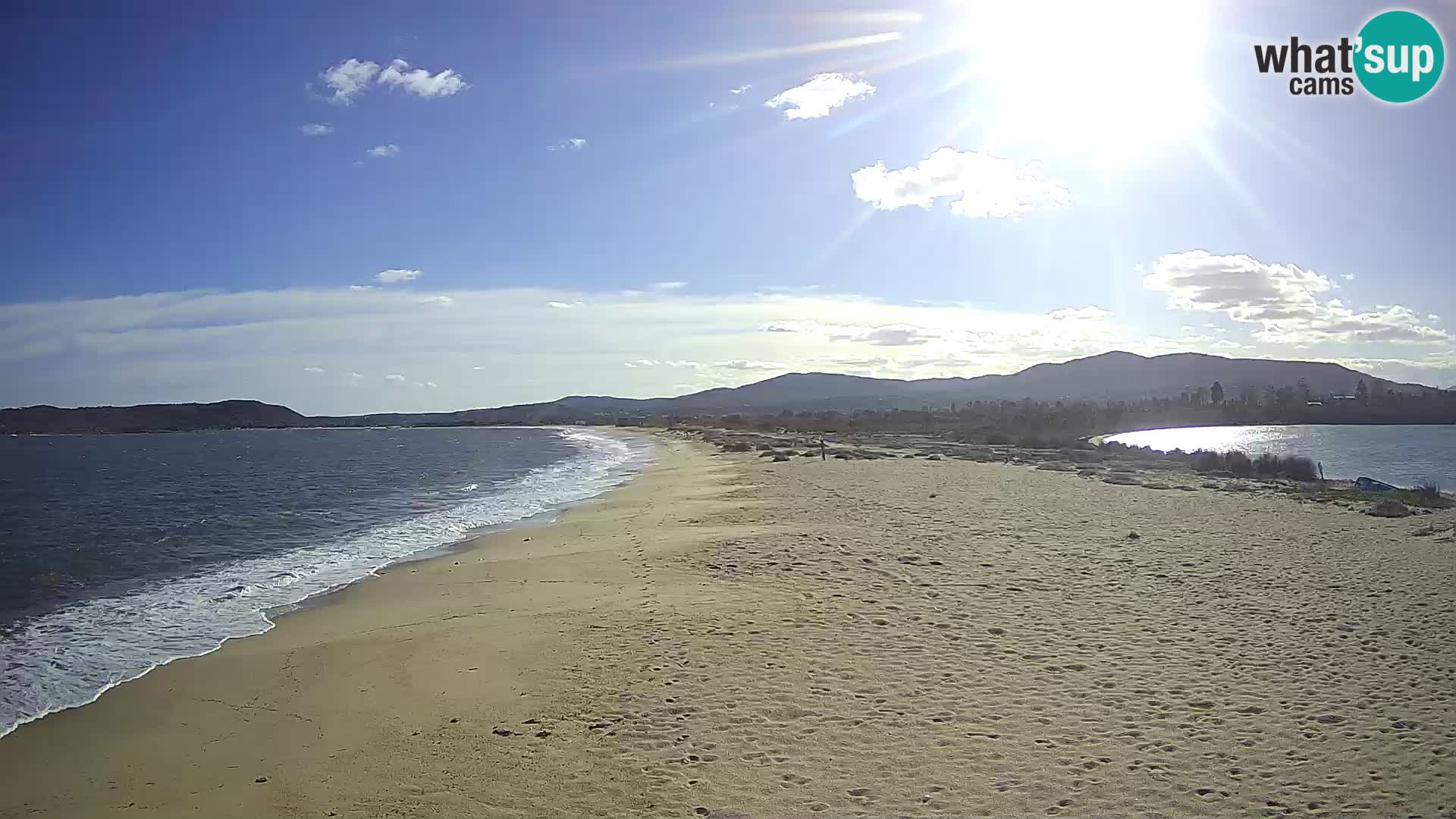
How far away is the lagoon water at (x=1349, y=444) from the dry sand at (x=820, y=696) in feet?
Answer: 110

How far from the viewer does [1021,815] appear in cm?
520

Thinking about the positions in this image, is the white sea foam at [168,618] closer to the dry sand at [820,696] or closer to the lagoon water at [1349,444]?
the dry sand at [820,696]

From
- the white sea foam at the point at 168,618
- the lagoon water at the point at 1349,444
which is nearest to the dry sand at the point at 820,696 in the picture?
the white sea foam at the point at 168,618

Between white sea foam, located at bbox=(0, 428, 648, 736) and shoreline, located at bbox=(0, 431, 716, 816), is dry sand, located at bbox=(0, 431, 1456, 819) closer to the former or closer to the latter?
shoreline, located at bbox=(0, 431, 716, 816)

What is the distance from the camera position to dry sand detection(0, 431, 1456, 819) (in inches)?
224

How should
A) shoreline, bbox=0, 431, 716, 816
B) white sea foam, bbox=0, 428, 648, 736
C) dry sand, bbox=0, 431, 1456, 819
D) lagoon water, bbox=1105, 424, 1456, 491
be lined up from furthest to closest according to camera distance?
lagoon water, bbox=1105, 424, 1456, 491 < white sea foam, bbox=0, 428, 648, 736 < shoreline, bbox=0, 431, 716, 816 < dry sand, bbox=0, 431, 1456, 819

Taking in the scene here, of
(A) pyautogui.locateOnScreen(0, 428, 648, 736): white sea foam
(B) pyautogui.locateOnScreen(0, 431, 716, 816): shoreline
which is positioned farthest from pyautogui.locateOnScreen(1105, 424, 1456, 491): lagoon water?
(B) pyautogui.locateOnScreen(0, 431, 716, 816): shoreline

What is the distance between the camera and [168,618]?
1226cm

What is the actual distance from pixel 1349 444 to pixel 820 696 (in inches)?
3220

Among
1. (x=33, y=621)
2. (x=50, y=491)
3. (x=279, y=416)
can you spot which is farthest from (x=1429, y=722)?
(x=279, y=416)

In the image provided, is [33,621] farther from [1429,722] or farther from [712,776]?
[1429,722]

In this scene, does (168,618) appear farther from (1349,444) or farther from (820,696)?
(1349,444)

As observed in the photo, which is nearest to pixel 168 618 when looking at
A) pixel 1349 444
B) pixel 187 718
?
pixel 187 718

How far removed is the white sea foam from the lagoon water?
39702mm
